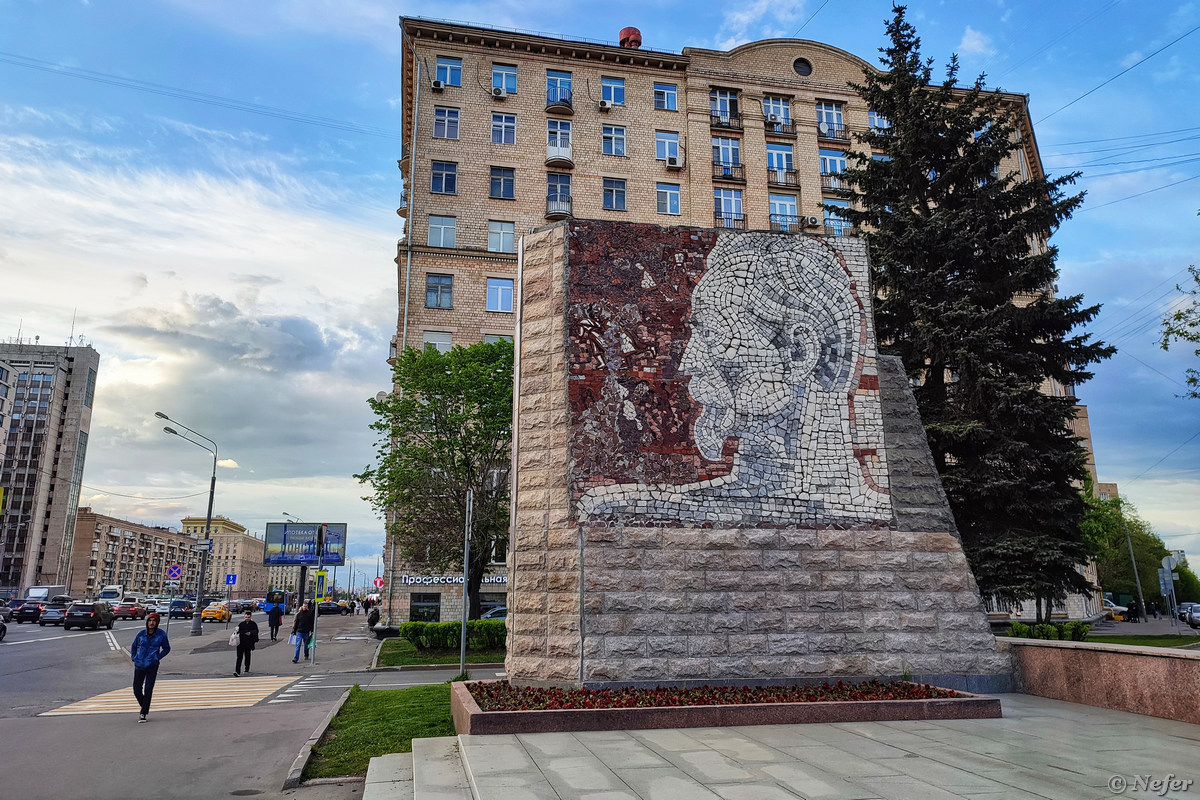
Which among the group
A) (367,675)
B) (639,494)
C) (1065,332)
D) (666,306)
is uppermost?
(1065,332)

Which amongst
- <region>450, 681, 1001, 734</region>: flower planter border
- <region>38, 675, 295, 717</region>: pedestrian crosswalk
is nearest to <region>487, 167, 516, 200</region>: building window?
<region>38, 675, 295, 717</region>: pedestrian crosswalk

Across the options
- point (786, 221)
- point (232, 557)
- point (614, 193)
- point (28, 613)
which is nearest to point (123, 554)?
point (232, 557)

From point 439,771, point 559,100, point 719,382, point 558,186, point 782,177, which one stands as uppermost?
point 559,100

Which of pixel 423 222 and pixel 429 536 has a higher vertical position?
pixel 423 222

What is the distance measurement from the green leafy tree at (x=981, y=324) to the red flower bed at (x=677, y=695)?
791cm

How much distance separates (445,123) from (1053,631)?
3232cm

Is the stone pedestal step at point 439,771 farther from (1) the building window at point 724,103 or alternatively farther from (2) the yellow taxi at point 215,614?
(2) the yellow taxi at point 215,614

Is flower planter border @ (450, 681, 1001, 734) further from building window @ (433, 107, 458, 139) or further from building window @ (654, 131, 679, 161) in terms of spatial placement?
building window @ (654, 131, 679, 161)

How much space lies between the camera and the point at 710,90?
39.7m

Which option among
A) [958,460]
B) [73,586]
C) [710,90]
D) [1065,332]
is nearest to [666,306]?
[958,460]

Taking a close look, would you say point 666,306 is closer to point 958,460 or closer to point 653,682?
point 653,682

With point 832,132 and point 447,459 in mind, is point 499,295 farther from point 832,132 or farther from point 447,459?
point 832,132

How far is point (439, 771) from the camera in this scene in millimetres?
6812

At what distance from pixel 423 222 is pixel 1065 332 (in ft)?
88.0
